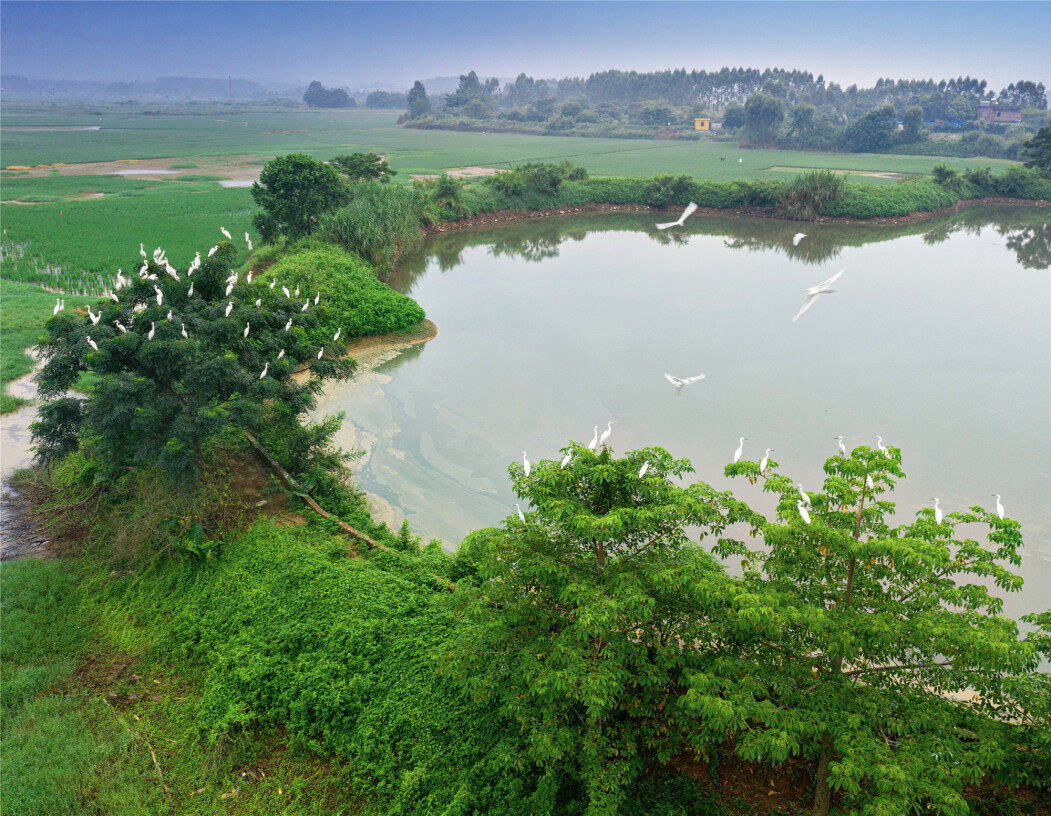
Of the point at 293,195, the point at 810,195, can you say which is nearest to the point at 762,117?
the point at 810,195

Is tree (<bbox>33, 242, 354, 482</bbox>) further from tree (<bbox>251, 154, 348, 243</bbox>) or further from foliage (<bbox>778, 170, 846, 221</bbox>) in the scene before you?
foliage (<bbox>778, 170, 846, 221</bbox>)

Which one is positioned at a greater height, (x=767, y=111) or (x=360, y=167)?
(x=767, y=111)

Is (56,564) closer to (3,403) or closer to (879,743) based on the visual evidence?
(3,403)

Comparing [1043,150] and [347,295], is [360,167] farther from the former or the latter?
[1043,150]

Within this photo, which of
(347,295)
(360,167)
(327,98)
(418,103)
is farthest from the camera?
(327,98)

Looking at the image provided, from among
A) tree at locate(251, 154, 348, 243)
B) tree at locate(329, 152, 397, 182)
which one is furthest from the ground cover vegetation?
tree at locate(251, 154, 348, 243)

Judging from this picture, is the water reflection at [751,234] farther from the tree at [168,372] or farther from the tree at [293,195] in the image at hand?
the tree at [168,372]

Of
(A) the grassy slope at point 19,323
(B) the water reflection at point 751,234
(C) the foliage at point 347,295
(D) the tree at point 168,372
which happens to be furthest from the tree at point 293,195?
(D) the tree at point 168,372
